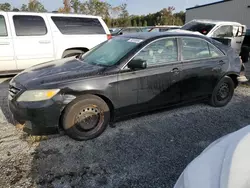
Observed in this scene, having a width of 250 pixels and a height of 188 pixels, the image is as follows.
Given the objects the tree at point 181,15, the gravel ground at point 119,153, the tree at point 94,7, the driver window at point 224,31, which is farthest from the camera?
the tree at point 181,15

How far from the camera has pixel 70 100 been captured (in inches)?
123

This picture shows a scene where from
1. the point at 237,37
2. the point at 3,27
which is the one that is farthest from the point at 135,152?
the point at 237,37

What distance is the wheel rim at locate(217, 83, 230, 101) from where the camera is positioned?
15.3 feet

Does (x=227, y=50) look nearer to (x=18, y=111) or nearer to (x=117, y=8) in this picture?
(x=18, y=111)

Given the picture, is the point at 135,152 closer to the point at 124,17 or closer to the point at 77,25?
the point at 77,25

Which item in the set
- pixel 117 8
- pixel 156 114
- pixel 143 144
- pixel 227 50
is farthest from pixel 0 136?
pixel 117 8

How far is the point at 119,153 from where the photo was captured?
309cm

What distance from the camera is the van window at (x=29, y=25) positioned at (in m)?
6.26

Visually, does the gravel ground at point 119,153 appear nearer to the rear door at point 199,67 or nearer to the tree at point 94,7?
the rear door at point 199,67

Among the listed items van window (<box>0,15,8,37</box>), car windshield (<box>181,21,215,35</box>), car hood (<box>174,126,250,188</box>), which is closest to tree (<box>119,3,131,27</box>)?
car windshield (<box>181,21,215,35</box>)

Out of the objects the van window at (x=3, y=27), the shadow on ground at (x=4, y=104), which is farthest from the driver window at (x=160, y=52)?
the van window at (x=3, y=27)

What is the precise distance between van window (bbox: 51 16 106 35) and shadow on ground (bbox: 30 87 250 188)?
4.00 meters

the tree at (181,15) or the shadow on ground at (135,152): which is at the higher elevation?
the tree at (181,15)

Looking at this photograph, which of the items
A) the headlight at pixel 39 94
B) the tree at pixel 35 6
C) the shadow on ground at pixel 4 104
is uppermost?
the tree at pixel 35 6
